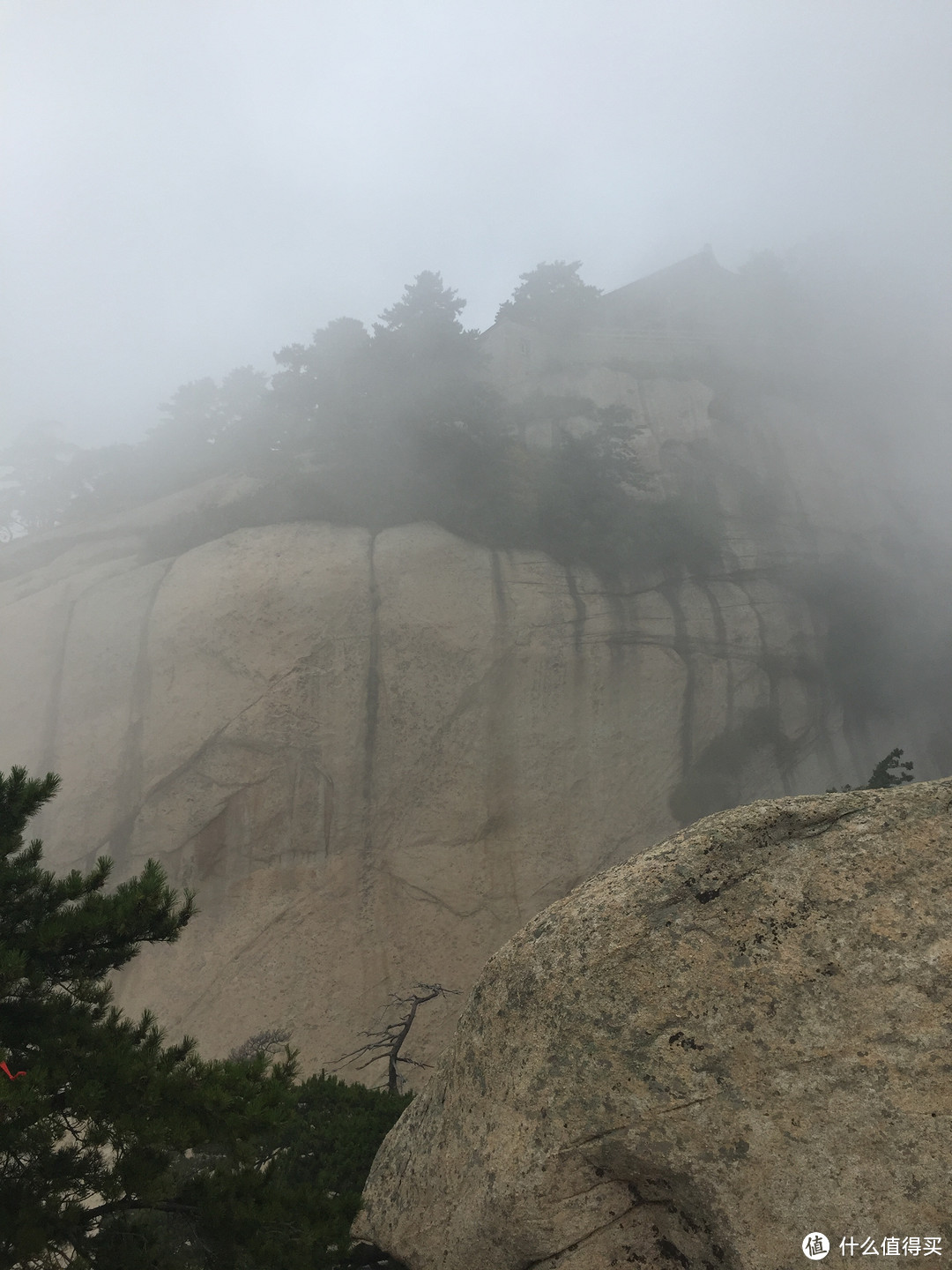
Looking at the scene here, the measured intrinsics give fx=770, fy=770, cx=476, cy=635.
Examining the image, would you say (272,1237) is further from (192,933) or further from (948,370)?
(948,370)

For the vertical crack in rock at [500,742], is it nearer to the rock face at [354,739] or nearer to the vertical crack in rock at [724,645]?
the rock face at [354,739]

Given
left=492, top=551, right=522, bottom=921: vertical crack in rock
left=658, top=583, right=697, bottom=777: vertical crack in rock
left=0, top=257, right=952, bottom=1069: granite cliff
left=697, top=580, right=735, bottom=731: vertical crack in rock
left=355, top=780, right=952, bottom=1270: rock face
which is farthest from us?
left=697, top=580, right=735, bottom=731: vertical crack in rock

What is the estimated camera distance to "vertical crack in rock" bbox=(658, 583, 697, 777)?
15.7m

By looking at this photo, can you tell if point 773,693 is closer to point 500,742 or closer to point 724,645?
point 724,645

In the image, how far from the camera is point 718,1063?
3465mm

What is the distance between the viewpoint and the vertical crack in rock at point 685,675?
15734mm

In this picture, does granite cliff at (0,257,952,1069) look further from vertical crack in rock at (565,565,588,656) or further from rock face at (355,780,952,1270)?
rock face at (355,780,952,1270)

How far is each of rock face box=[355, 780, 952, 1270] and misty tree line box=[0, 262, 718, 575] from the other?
13149 millimetres

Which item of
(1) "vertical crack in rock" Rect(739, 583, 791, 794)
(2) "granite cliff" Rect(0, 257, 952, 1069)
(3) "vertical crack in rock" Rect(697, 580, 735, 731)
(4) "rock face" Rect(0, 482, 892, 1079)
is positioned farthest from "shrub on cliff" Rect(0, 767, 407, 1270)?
(1) "vertical crack in rock" Rect(739, 583, 791, 794)

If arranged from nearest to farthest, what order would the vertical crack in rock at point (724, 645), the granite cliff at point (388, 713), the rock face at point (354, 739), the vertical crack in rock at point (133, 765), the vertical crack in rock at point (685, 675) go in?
the rock face at point (354, 739)
the granite cliff at point (388, 713)
the vertical crack in rock at point (133, 765)
the vertical crack in rock at point (685, 675)
the vertical crack in rock at point (724, 645)

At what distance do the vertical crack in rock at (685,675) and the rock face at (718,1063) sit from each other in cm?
1187

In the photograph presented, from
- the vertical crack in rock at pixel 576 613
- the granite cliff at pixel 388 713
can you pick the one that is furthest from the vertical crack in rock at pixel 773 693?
the vertical crack in rock at pixel 576 613

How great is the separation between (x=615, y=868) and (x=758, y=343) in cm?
2437

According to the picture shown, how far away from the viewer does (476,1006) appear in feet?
14.7
